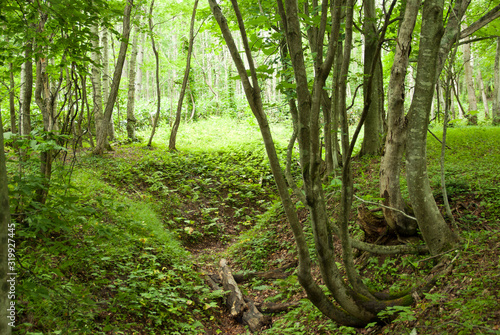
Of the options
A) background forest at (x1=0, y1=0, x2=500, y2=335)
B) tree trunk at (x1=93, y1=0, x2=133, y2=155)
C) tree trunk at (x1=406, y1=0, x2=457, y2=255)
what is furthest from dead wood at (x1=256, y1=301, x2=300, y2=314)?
tree trunk at (x1=93, y1=0, x2=133, y2=155)

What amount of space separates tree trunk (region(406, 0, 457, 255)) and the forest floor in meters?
0.23

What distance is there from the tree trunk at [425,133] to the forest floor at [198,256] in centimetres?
23

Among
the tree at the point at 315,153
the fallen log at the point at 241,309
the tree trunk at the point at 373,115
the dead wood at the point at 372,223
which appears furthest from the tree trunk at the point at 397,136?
the tree trunk at the point at 373,115

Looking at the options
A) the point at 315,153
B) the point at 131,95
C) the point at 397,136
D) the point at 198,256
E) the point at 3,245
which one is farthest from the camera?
the point at 131,95

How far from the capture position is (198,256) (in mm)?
6387

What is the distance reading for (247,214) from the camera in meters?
8.73

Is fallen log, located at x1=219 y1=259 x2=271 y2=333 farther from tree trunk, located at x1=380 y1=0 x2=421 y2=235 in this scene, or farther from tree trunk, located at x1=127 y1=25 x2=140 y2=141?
tree trunk, located at x1=127 y1=25 x2=140 y2=141

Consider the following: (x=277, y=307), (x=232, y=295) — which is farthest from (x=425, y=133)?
(x=232, y=295)

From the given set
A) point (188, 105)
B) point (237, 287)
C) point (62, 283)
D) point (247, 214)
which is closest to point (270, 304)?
point (237, 287)

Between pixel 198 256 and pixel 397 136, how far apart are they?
4429 mm

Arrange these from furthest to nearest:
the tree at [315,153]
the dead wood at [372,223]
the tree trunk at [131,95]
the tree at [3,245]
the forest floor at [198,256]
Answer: the tree trunk at [131,95]
the dead wood at [372,223]
the forest floor at [198,256]
the tree at [315,153]
the tree at [3,245]

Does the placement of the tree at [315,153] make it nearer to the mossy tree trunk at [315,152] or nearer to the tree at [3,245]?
the mossy tree trunk at [315,152]

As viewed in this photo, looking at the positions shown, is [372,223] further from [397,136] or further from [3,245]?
[3,245]

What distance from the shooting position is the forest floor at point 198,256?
267 cm
